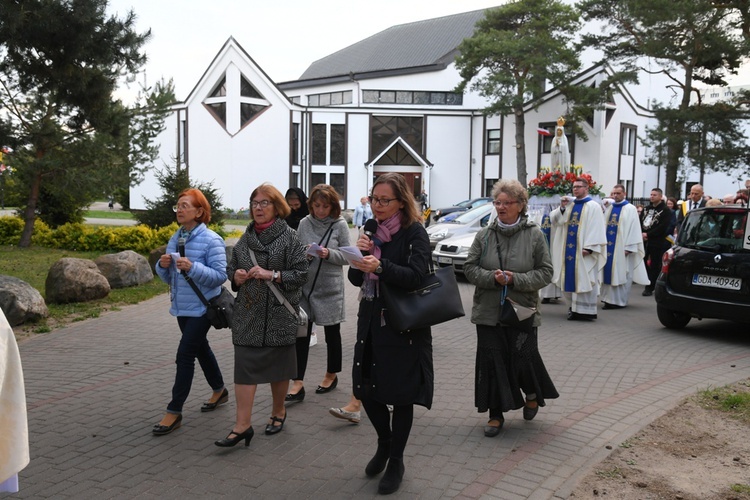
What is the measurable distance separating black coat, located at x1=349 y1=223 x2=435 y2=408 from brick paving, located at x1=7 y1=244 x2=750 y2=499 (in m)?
0.62

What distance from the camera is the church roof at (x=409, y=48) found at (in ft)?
185

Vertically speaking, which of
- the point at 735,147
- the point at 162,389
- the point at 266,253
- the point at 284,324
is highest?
the point at 735,147

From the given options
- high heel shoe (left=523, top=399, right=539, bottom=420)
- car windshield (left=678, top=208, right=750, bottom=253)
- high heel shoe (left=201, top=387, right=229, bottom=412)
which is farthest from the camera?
car windshield (left=678, top=208, right=750, bottom=253)

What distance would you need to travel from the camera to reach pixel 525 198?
5.40m

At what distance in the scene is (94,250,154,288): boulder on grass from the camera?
13.3 metres

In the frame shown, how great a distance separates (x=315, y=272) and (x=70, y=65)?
7.24 metres

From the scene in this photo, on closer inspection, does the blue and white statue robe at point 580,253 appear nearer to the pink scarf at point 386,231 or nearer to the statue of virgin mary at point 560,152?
the statue of virgin mary at point 560,152

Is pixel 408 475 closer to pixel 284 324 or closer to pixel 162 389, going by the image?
pixel 284 324

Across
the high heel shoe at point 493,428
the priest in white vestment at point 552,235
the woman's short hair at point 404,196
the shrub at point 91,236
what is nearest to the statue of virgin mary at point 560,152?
the priest in white vestment at point 552,235

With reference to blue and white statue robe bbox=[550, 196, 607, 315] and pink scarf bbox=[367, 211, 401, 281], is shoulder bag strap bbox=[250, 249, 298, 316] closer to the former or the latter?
pink scarf bbox=[367, 211, 401, 281]

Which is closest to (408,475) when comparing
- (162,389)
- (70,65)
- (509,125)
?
(162,389)

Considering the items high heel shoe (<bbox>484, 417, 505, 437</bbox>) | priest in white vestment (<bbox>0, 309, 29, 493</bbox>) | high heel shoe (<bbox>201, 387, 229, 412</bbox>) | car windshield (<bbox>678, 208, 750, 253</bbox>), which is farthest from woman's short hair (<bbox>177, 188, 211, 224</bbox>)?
car windshield (<bbox>678, 208, 750, 253</bbox>)

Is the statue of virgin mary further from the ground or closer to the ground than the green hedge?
further from the ground

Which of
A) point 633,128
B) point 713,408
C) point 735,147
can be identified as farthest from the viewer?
point 633,128
